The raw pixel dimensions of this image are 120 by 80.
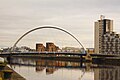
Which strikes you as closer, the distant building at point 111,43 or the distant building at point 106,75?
the distant building at point 106,75

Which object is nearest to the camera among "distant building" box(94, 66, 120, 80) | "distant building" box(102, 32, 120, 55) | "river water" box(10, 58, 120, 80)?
"distant building" box(94, 66, 120, 80)

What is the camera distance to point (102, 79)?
42906 millimetres

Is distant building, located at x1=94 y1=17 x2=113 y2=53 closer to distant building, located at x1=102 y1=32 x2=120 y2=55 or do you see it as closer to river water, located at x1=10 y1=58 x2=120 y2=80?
distant building, located at x1=102 y1=32 x2=120 y2=55

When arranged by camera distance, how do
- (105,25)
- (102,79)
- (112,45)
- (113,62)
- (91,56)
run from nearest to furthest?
(102,79), (113,62), (91,56), (112,45), (105,25)

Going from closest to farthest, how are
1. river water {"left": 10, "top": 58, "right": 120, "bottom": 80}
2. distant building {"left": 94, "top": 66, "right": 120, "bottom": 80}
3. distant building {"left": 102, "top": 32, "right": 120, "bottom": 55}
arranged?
distant building {"left": 94, "top": 66, "right": 120, "bottom": 80} → river water {"left": 10, "top": 58, "right": 120, "bottom": 80} → distant building {"left": 102, "top": 32, "right": 120, "bottom": 55}

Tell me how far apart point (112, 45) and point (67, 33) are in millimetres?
38649

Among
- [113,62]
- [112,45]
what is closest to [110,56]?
[113,62]

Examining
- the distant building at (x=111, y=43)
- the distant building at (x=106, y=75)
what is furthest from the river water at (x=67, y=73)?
the distant building at (x=111, y=43)

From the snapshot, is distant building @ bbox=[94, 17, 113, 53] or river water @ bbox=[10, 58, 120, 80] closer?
river water @ bbox=[10, 58, 120, 80]

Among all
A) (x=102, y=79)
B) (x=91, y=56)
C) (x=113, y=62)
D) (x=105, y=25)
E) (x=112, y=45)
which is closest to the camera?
(x=102, y=79)

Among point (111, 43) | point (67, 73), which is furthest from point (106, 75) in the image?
point (111, 43)

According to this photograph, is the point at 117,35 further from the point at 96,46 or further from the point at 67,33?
the point at 67,33

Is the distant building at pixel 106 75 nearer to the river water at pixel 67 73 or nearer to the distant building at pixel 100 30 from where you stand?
the river water at pixel 67 73

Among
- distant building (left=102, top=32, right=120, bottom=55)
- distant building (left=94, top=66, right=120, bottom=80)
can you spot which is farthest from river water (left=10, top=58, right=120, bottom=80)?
distant building (left=102, top=32, right=120, bottom=55)
